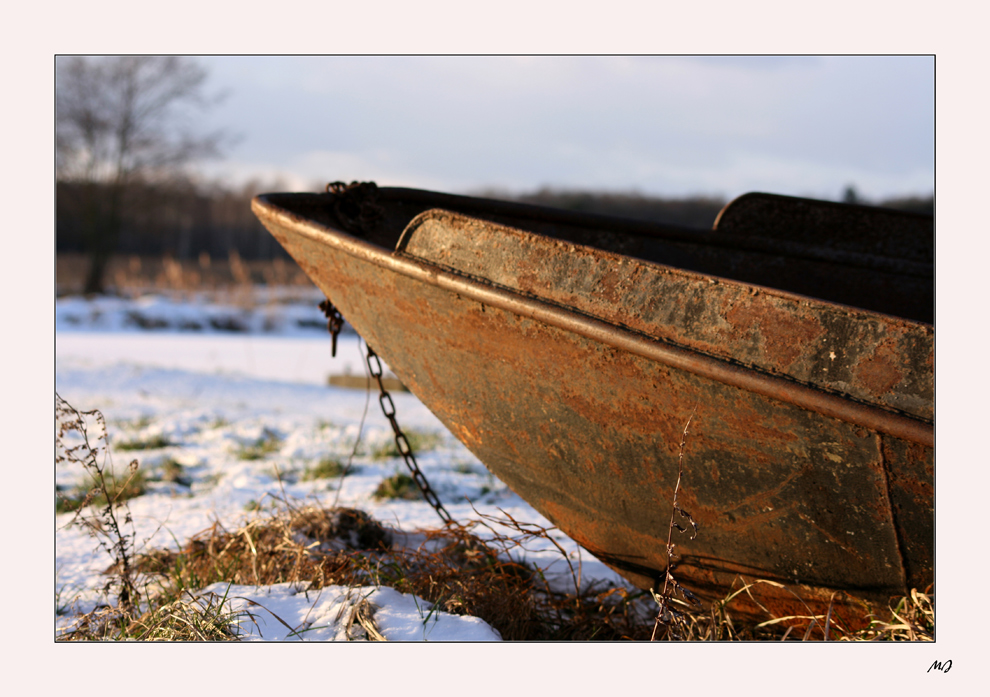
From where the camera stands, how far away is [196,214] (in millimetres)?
35531

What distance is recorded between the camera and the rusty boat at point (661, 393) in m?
1.52

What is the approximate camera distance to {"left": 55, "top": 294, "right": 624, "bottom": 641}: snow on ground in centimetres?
210

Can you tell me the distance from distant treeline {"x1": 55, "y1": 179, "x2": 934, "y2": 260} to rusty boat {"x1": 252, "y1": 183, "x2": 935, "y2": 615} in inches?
252

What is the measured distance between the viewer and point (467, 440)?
7.55ft

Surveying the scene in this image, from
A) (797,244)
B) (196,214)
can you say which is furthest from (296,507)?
(196,214)

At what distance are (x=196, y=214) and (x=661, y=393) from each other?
37829 mm

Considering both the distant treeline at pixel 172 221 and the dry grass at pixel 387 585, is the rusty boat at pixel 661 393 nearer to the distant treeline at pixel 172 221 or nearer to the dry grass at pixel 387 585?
the dry grass at pixel 387 585

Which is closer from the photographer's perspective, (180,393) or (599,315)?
(599,315)

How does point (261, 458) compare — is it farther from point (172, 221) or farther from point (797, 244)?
point (172, 221)

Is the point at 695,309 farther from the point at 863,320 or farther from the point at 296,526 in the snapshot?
the point at 296,526

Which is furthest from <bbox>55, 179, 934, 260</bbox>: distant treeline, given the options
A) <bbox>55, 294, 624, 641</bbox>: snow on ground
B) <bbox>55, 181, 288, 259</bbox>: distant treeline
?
<bbox>55, 294, 624, 641</bbox>: snow on ground

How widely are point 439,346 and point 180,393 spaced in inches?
220

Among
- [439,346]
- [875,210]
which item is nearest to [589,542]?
[439,346]

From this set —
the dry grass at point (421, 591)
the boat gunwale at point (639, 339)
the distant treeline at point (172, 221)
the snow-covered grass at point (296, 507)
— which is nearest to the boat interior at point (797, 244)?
the boat gunwale at point (639, 339)
